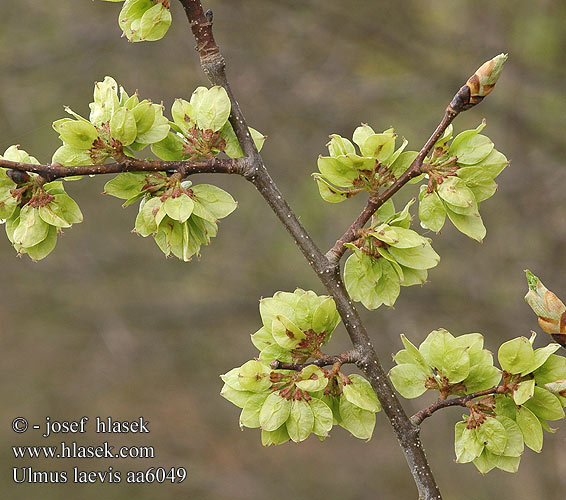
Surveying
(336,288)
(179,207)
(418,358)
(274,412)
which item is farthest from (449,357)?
(179,207)

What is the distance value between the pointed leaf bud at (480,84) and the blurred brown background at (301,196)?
338cm

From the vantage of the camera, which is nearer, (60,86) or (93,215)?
(60,86)

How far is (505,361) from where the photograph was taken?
1.38 m

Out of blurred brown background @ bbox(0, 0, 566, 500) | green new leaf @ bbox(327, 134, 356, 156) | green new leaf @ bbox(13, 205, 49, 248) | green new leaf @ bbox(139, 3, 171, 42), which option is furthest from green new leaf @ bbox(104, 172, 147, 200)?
blurred brown background @ bbox(0, 0, 566, 500)

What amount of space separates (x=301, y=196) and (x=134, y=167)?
4.55 metres

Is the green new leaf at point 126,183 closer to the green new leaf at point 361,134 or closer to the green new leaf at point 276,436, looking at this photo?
the green new leaf at point 361,134

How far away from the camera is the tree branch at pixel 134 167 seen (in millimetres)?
1380

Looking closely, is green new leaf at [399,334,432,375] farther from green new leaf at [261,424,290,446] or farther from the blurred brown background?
the blurred brown background

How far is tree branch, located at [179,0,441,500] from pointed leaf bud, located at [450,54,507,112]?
1.34 feet

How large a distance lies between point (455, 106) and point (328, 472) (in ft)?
22.1

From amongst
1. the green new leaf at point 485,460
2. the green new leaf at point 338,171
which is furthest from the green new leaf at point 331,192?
the green new leaf at point 485,460

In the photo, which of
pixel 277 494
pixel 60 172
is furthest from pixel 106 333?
pixel 60 172

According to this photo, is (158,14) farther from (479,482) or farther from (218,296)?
(479,482)

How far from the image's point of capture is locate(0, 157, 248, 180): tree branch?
1.38 m
